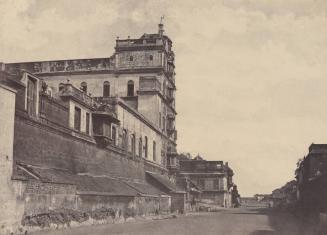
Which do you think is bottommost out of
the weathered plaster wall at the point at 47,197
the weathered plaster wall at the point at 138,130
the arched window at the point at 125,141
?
the weathered plaster wall at the point at 47,197

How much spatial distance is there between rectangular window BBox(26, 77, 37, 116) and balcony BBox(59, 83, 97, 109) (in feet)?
15.9

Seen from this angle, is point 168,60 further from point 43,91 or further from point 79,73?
point 43,91

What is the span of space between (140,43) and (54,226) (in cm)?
3395

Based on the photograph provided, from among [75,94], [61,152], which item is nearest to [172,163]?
[75,94]

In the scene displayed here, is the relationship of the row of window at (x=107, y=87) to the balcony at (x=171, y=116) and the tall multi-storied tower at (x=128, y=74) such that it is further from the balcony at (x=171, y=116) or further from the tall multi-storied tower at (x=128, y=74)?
the balcony at (x=171, y=116)

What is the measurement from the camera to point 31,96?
888 inches

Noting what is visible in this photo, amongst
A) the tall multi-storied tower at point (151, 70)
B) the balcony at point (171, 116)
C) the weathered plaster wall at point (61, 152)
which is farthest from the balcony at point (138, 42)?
the weathered plaster wall at point (61, 152)

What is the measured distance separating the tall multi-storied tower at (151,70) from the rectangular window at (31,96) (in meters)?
26.5

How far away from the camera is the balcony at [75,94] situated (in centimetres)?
2783

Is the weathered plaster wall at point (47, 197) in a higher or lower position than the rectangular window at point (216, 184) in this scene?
lower

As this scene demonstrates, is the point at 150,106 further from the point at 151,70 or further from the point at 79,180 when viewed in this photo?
the point at 79,180

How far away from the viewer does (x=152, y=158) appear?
48.4m

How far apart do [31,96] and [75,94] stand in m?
6.23

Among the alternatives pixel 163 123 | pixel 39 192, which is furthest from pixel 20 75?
pixel 163 123
